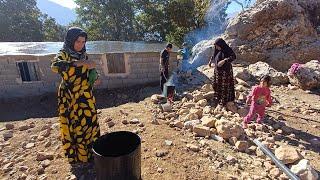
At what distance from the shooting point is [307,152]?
13.7 feet

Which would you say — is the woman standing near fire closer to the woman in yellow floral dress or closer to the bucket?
the woman in yellow floral dress

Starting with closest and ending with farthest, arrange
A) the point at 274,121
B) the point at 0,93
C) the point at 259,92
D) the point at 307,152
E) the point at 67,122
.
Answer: the point at 67,122
the point at 307,152
the point at 259,92
the point at 274,121
the point at 0,93

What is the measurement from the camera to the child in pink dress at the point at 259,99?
185 inches

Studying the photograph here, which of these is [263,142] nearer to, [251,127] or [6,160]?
[251,127]

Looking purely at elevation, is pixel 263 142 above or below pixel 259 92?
below

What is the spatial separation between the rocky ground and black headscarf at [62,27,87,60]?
4.67 ft

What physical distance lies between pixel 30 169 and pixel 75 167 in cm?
Answer: 64

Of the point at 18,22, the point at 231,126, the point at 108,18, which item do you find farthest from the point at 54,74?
the point at 18,22

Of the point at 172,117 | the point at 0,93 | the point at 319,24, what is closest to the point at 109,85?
the point at 0,93

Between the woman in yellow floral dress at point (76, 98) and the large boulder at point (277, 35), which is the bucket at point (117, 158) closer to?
the woman in yellow floral dress at point (76, 98)

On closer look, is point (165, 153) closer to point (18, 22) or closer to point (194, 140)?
point (194, 140)

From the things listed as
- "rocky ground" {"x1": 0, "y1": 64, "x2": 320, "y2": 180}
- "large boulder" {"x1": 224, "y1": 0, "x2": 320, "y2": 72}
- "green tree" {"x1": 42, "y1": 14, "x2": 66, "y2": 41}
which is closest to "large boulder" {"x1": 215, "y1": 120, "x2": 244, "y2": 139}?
"rocky ground" {"x1": 0, "y1": 64, "x2": 320, "y2": 180}

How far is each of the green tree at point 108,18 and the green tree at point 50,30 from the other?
9.40ft

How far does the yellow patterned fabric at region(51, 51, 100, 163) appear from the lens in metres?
3.35
